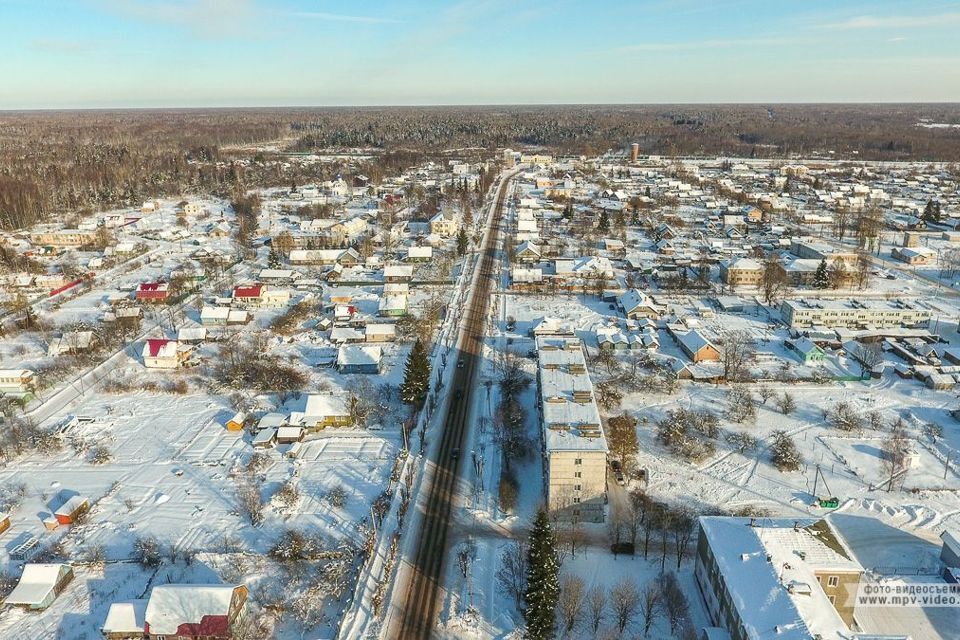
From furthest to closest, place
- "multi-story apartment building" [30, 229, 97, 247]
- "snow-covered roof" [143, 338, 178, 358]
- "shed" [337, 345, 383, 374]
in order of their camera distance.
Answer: "multi-story apartment building" [30, 229, 97, 247] → "snow-covered roof" [143, 338, 178, 358] → "shed" [337, 345, 383, 374]

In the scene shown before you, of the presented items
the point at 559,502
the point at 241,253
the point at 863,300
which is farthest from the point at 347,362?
the point at 863,300

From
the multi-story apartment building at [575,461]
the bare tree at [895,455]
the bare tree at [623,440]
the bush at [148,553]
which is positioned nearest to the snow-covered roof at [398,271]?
the bare tree at [623,440]

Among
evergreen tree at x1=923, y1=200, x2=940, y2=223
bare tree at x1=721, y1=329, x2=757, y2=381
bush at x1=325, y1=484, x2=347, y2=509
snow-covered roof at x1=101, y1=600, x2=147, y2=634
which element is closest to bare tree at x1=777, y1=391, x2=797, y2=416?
bare tree at x1=721, y1=329, x2=757, y2=381

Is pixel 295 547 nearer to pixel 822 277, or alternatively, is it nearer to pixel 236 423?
pixel 236 423

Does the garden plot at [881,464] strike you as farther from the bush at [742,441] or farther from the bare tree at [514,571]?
the bare tree at [514,571]

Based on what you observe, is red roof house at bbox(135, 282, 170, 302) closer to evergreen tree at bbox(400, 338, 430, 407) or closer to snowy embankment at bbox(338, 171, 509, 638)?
snowy embankment at bbox(338, 171, 509, 638)

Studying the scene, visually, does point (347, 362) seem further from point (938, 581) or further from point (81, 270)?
point (81, 270)
